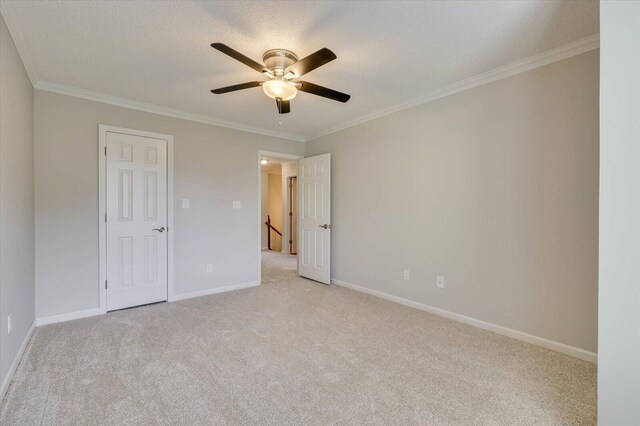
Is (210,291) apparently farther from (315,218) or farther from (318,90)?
(318,90)

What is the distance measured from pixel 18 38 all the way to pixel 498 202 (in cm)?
401

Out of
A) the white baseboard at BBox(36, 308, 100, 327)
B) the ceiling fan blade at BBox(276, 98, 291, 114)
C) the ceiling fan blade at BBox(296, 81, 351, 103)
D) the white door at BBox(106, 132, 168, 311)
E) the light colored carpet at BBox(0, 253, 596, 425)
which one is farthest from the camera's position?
the white door at BBox(106, 132, 168, 311)

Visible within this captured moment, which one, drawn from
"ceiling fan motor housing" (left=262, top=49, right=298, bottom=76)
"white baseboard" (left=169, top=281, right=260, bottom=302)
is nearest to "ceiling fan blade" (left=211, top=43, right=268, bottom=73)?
"ceiling fan motor housing" (left=262, top=49, right=298, bottom=76)

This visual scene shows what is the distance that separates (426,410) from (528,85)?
2.64m

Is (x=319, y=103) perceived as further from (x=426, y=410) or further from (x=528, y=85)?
(x=426, y=410)

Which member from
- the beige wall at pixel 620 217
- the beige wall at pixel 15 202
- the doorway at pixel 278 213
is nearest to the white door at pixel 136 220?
the beige wall at pixel 15 202

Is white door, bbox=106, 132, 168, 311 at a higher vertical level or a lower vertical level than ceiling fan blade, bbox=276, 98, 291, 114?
lower

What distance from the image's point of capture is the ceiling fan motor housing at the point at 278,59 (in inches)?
89.5

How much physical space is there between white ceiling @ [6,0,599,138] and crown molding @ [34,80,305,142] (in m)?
0.12

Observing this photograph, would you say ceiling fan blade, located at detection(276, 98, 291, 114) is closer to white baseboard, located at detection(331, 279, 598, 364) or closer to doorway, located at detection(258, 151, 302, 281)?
white baseboard, located at detection(331, 279, 598, 364)

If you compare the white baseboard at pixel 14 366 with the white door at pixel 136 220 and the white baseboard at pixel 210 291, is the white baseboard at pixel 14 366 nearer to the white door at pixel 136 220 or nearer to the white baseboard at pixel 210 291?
the white door at pixel 136 220

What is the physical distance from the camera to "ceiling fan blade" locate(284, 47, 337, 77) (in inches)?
72.7

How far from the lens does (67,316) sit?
10.1 feet

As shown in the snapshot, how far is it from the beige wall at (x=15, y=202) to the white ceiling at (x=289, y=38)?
1.00 ft
